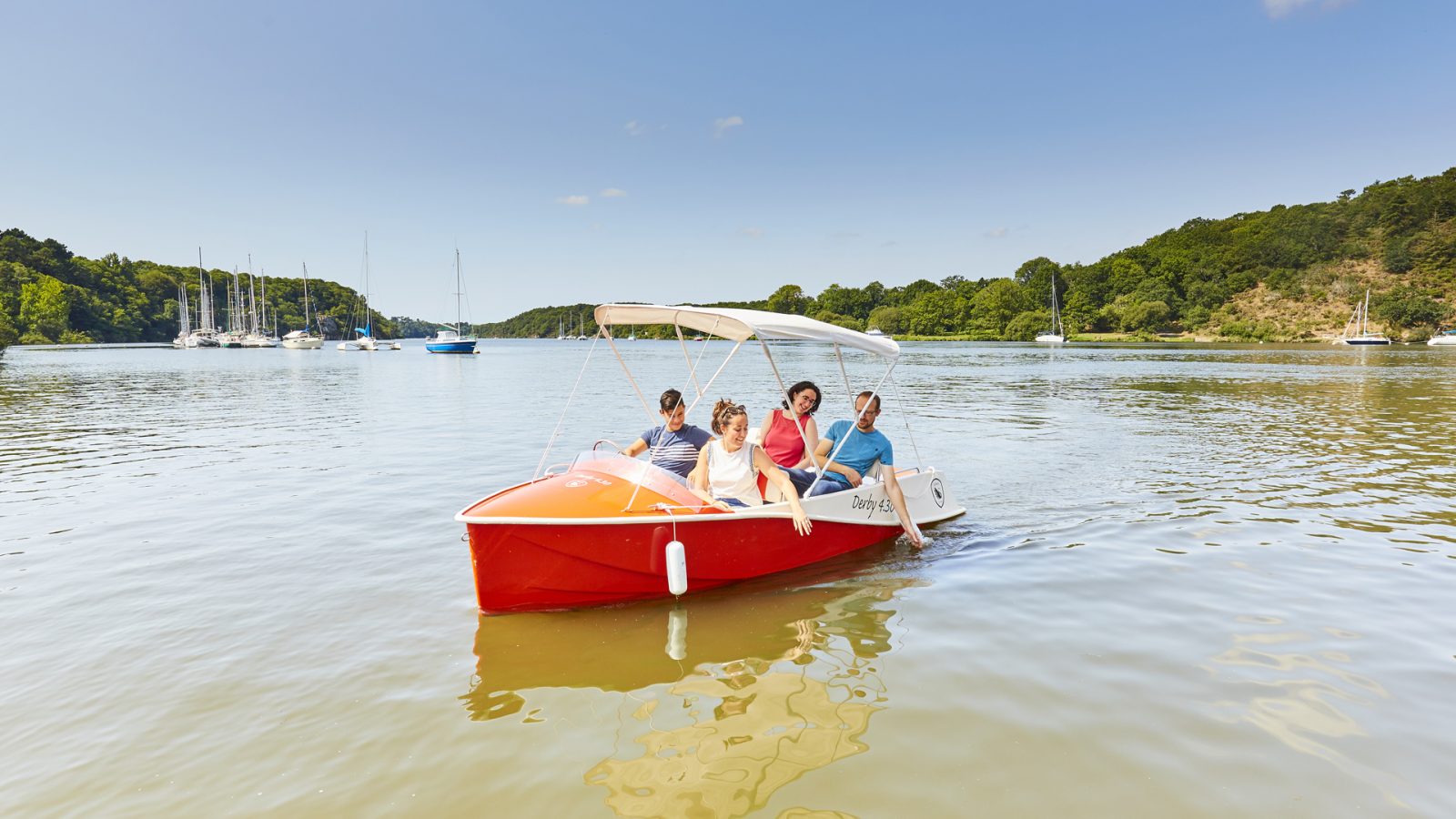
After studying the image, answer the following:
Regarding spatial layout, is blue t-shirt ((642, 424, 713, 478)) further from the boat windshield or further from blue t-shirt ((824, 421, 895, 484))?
blue t-shirt ((824, 421, 895, 484))

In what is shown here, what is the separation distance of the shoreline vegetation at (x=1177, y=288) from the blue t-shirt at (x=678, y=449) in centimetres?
10106

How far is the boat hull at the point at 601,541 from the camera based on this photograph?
5.84 metres

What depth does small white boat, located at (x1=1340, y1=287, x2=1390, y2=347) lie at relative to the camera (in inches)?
3329

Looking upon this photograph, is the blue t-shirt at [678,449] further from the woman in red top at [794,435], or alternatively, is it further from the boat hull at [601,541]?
the boat hull at [601,541]

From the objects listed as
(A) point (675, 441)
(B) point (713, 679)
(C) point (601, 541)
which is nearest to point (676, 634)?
(B) point (713, 679)

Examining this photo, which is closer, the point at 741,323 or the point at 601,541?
the point at 601,541

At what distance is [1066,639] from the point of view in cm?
561

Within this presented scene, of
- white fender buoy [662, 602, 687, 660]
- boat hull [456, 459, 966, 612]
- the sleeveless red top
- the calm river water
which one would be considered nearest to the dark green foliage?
the calm river water

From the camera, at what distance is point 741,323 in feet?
23.1

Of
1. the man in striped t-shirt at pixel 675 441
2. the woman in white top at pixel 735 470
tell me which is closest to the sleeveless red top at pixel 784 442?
the man in striped t-shirt at pixel 675 441

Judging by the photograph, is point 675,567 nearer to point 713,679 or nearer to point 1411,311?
point 713,679

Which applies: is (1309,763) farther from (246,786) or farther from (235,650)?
(235,650)

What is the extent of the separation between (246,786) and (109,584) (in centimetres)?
463

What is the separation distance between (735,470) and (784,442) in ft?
5.70
